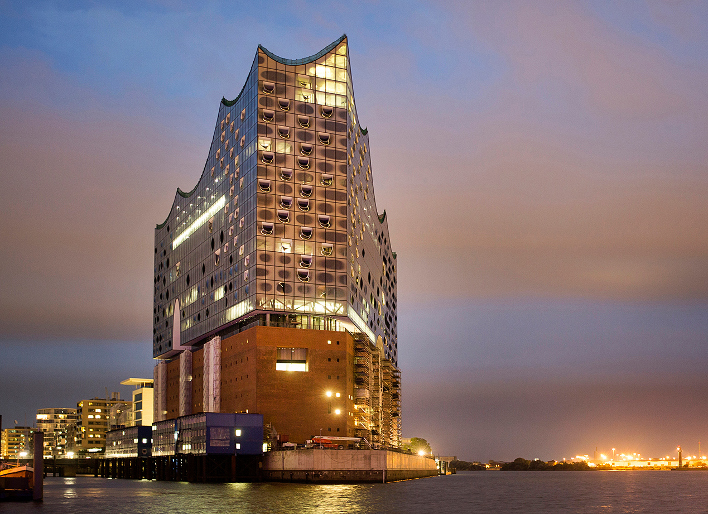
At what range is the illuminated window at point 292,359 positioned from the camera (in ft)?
417

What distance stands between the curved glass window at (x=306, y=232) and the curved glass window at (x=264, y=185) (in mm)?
8619

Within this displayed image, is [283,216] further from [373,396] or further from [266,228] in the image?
[373,396]

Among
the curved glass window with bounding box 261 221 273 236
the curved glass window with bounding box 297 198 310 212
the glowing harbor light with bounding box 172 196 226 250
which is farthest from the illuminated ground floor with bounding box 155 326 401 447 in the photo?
the glowing harbor light with bounding box 172 196 226 250

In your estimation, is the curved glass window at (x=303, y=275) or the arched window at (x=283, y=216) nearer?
the curved glass window at (x=303, y=275)

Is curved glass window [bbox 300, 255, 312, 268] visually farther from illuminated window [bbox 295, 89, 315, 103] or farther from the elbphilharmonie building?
illuminated window [bbox 295, 89, 315, 103]

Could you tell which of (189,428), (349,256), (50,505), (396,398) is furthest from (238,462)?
(396,398)

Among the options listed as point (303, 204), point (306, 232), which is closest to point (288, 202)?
point (303, 204)

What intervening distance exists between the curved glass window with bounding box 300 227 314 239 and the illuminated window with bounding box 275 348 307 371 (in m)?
18.6

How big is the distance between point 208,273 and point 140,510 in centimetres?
8591

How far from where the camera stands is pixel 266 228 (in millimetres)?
131250

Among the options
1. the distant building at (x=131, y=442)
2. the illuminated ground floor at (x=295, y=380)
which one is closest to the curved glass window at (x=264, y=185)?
the illuminated ground floor at (x=295, y=380)

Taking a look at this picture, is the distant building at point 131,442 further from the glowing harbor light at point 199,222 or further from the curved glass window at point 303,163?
the curved glass window at point 303,163

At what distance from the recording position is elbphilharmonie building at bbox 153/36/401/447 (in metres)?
127

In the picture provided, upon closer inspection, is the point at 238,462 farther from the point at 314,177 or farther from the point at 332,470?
the point at 314,177
